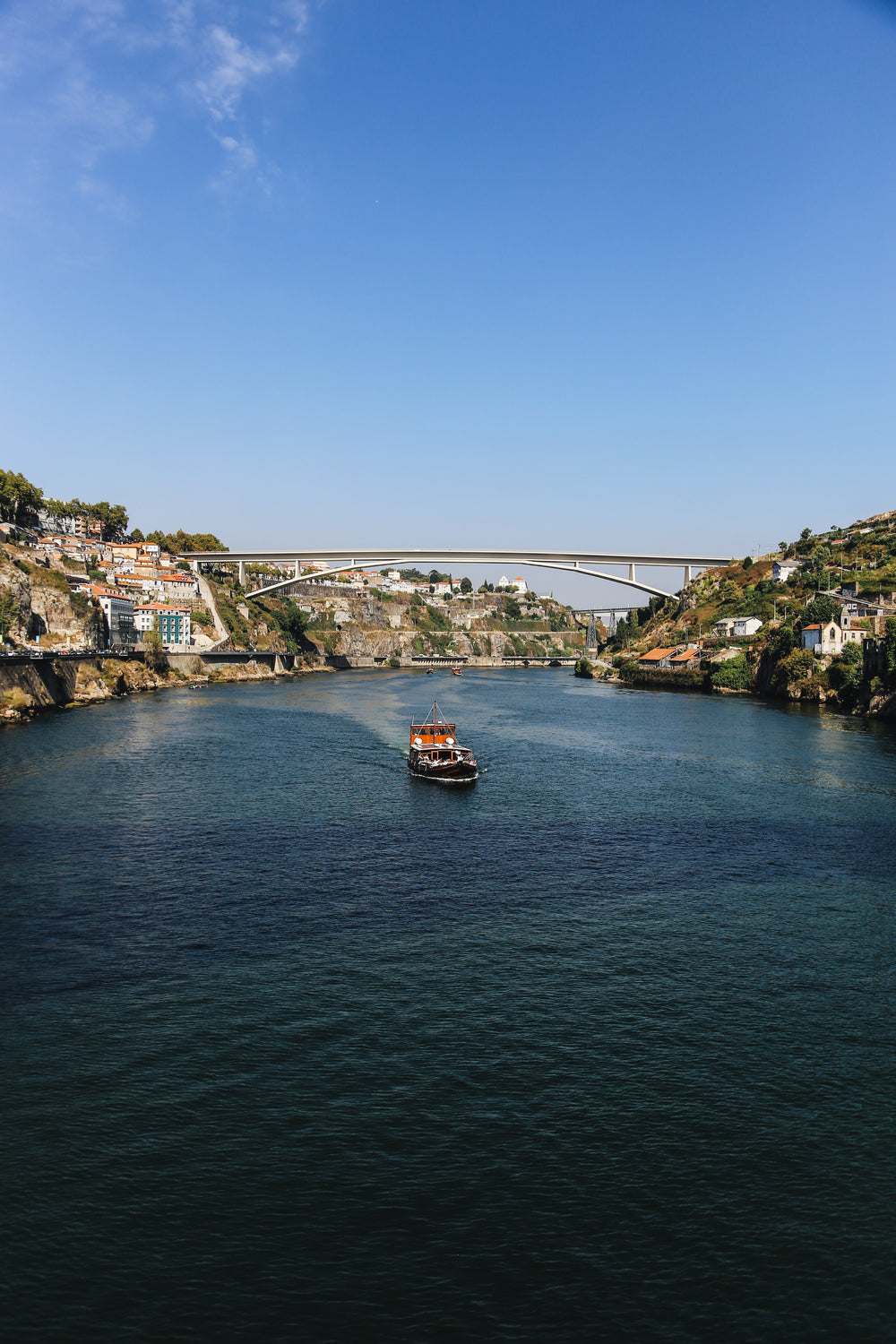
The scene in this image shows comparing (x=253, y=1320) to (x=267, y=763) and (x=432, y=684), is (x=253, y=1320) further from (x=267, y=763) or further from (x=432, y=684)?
(x=432, y=684)

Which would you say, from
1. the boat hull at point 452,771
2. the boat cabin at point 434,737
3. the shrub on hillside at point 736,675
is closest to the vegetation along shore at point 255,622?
the shrub on hillside at point 736,675

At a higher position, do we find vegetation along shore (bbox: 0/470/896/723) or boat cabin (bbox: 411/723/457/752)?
vegetation along shore (bbox: 0/470/896/723)

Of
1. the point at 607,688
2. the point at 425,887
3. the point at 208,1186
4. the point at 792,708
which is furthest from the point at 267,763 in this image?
the point at 607,688

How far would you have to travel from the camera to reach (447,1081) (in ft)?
50.3

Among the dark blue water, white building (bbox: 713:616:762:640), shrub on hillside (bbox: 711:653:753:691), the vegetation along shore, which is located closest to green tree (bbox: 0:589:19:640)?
the vegetation along shore

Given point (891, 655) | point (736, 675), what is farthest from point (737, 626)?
point (891, 655)

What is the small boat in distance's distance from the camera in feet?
146

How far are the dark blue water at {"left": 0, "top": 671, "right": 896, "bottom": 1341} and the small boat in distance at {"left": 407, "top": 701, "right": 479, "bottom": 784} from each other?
9.70 metres

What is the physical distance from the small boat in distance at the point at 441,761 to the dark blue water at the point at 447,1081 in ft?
31.8

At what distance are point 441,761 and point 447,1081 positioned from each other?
1205 inches

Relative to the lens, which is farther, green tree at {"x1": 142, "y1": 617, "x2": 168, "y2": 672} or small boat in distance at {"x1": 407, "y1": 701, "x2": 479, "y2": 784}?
green tree at {"x1": 142, "y1": 617, "x2": 168, "y2": 672}

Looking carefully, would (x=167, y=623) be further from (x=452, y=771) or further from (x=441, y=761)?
(x=452, y=771)

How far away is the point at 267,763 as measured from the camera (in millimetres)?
50500

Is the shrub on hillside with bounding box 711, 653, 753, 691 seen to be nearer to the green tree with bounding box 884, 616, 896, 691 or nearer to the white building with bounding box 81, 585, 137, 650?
the green tree with bounding box 884, 616, 896, 691
